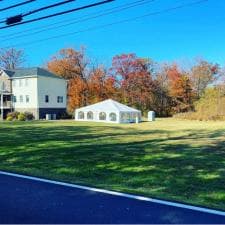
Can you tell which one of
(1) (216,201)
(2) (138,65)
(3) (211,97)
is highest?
(2) (138,65)

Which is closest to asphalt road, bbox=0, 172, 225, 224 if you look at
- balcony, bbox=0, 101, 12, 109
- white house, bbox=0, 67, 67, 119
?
white house, bbox=0, 67, 67, 119

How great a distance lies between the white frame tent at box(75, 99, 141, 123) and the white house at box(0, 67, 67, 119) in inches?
330

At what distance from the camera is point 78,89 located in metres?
62.5

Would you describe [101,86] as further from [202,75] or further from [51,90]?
[202,75]

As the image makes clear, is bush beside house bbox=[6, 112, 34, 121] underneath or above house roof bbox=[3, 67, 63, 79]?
underneath

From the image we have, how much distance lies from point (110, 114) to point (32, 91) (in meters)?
14.7

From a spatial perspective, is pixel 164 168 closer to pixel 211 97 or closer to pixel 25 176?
pixel 25 176

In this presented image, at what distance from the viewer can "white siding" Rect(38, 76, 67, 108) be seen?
180 feet

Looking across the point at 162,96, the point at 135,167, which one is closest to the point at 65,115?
the point at 162,96

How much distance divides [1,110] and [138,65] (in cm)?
2242

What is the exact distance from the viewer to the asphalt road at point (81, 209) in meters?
5.59

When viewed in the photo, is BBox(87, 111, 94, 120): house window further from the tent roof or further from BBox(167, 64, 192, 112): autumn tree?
BBox(167, 64, 192, 112): autumn tree

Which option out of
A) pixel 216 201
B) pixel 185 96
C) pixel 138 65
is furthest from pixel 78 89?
pixel 216 201

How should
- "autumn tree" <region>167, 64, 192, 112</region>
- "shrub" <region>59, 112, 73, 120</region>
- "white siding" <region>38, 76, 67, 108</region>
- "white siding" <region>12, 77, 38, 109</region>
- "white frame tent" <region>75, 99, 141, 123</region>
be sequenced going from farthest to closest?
"autumn tree" <region>167, 64, 192, 112</region> < "shrub" <region>59, 112, 73, 120</region> < "white siding" <region>38, 76, 67, 108</region> < "white siding" <region>12, 77, 38, 109</region> < "white frame tent" <region>75, 99, 141, 123</region>
